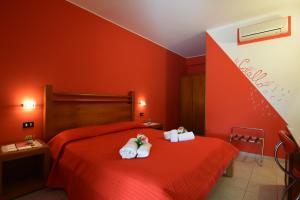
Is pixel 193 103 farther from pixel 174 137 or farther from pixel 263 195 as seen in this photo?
pixel 263 195

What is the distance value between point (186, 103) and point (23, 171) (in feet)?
12.8

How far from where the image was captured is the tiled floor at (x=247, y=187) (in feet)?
Result: 6.23

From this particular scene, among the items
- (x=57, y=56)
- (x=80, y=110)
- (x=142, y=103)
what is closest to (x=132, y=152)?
(x=80, y=110)

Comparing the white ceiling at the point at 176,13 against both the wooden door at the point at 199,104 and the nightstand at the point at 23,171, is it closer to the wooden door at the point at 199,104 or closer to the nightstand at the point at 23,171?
the wooden door at the point at 199,104

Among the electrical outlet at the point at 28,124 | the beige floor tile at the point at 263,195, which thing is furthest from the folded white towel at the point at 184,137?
the electrical outlet at the point at 28,124

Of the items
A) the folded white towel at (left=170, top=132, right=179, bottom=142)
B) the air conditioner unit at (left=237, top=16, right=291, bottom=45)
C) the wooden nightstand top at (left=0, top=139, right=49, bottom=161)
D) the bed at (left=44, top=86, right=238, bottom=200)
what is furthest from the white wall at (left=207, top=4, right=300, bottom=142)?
the wooden nightstand top at (left=0, top=139, right=49, bottom=161)

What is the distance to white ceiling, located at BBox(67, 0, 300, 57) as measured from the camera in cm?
Answer: 264

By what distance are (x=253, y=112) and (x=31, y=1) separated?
13.1 ft

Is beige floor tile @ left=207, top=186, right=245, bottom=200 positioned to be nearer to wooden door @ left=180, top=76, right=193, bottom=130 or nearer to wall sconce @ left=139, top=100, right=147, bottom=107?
wall sconce @ left=139, top=100, right=147, bottom=107

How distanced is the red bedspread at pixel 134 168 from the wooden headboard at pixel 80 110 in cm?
31

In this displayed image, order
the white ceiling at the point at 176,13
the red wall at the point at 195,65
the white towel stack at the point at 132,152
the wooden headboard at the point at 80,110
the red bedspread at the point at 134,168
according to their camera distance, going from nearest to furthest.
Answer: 1. the red bedspread at the point at 134,168
2. the white towel stack at the point at 132,152
3. the wooden headboard at the point at 80,110
4. the white ceiling at the point at 176,13
5. the red wall at the point at 195,65

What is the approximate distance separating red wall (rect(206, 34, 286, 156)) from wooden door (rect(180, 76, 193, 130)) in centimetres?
108

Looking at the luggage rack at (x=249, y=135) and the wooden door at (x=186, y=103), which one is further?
the wooden door at (x=186, y=103)

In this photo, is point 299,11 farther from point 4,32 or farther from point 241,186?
point 4,32
